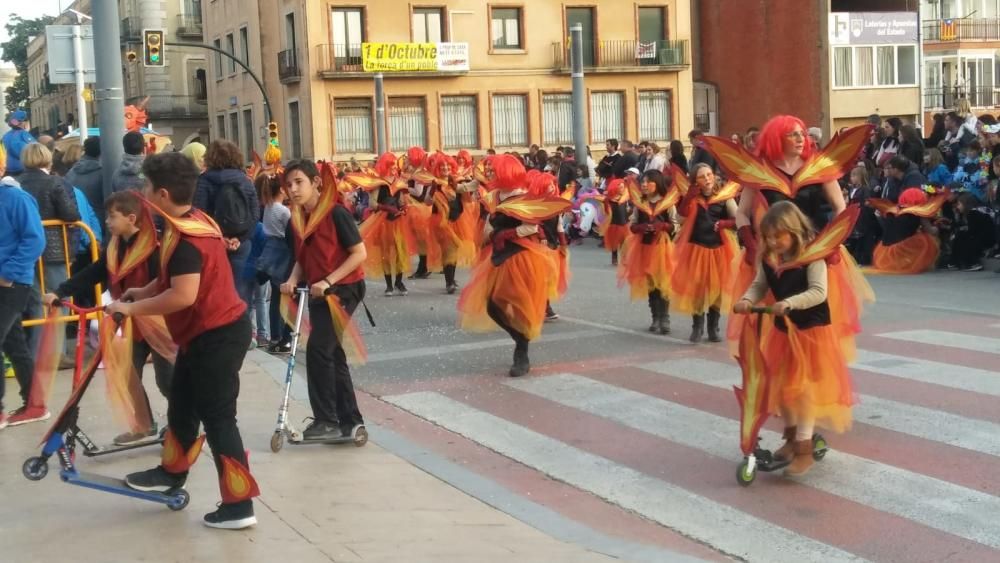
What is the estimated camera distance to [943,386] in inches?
370

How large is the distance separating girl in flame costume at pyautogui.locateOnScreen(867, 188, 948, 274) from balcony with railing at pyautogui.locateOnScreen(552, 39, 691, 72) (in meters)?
31.2

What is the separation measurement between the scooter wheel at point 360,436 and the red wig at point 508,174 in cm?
344

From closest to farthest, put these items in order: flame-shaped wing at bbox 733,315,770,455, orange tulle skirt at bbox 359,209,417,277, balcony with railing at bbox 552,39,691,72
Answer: flame-shaped wing at bbox 733,315,770,455, orange tulle skirt at bbox 359,209,417,277, balcony with railing at bbox 552,39,691,72

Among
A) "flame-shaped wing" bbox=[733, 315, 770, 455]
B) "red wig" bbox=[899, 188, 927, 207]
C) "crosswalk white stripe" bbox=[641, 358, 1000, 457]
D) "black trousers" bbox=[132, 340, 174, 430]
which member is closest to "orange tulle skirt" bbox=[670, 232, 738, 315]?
"crosswalk white stripe" bbox=[641, 358, 1000, 457]

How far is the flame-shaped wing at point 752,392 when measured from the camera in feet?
22.8

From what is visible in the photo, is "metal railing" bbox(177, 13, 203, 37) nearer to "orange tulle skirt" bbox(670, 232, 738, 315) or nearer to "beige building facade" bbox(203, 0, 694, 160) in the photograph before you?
"beige building facade" bbox(203, 0, 694, 160)

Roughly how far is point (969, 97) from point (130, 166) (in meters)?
50.8

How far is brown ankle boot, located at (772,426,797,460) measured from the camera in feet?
23.6

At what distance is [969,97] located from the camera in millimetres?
55281

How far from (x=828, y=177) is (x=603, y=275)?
1075 cm

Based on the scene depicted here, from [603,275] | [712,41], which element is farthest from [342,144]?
[603,275]

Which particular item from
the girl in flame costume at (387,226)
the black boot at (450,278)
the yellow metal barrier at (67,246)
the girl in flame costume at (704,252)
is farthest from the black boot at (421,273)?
the yellow metal barrier at (67,246)

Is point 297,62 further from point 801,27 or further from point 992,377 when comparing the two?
point 992,377

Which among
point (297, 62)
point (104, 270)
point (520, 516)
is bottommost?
point (520, 516)
